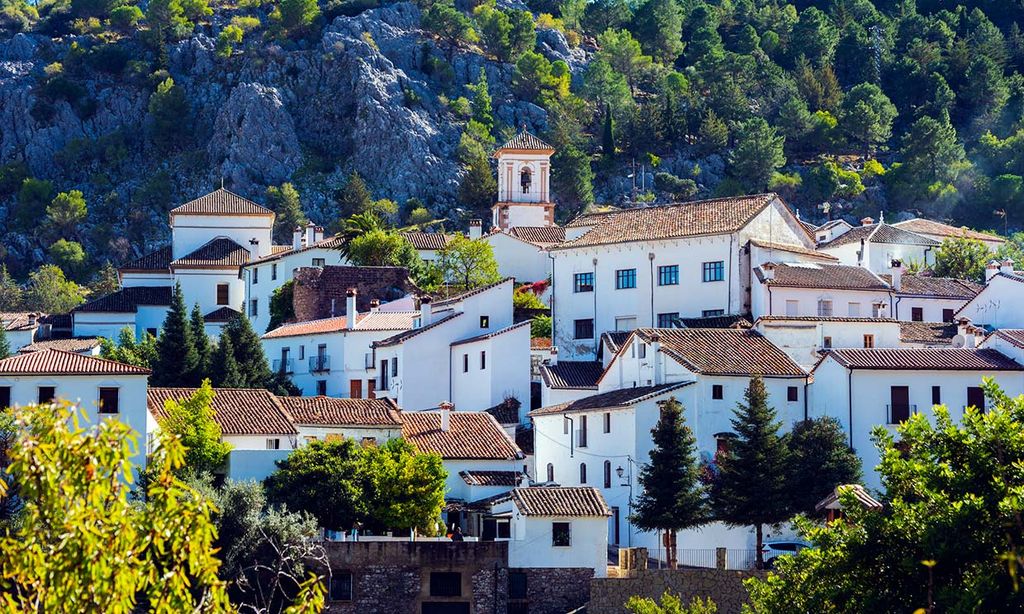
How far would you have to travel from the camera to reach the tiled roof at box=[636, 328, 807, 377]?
214 feet

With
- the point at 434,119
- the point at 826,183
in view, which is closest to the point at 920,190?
the point at 826,183

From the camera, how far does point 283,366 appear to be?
85.7 meters

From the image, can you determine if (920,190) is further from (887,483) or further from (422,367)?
(887,483)

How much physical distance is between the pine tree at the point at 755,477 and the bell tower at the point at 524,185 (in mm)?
51230

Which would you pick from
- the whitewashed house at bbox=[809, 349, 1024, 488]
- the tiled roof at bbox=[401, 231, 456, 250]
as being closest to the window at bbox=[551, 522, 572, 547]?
the whitewashed house at bbox=[809, 349, 1024, 488]

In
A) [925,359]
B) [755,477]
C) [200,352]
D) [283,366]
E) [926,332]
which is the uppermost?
[926,332]

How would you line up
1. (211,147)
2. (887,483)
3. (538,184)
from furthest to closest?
(211,147) → (538,184) → (887,483)

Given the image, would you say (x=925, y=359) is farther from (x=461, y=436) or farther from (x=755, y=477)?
(x=461, y=436)

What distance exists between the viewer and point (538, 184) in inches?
4456

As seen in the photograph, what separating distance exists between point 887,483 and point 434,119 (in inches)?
4747

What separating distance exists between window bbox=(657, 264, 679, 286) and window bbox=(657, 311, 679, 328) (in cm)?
119

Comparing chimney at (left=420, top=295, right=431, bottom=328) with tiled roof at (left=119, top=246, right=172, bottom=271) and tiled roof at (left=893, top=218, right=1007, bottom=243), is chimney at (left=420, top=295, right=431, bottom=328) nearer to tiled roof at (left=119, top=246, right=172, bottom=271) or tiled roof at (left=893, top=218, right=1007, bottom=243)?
tiled roof at (left=119, top=246, right=172, bottom=271)

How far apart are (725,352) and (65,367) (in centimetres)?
2121

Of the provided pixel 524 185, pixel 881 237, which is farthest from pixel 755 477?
pixel 524 185
